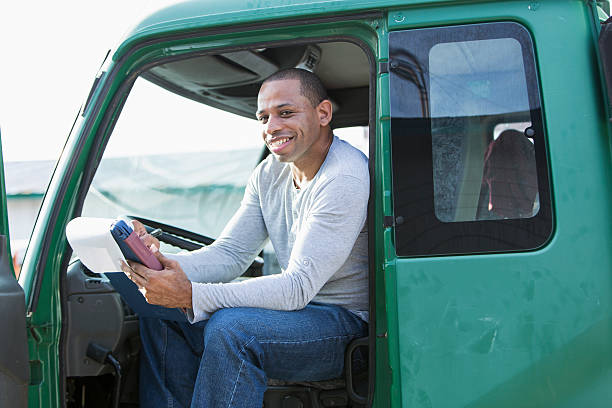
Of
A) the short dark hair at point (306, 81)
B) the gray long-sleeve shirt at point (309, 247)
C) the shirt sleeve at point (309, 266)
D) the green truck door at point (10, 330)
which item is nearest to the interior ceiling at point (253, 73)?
the short dark hair at point (306, 81)

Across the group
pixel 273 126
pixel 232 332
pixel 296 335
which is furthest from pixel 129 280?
pixel 273 126

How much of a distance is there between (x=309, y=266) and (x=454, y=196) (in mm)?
501

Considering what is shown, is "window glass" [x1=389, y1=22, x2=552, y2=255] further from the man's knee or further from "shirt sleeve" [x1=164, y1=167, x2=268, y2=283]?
"shirt sleeve" [x1=164, y1=167, x2=268, y2=283]

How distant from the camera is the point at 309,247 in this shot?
6.63ft

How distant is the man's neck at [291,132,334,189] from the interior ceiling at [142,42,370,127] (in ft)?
1.67

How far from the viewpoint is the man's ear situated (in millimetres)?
2377

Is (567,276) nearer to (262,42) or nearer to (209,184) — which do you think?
(262,42)

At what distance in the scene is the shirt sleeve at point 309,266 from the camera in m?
2.01

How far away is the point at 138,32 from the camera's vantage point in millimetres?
2107

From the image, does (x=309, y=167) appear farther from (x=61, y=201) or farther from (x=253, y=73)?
(x=61, y=201)

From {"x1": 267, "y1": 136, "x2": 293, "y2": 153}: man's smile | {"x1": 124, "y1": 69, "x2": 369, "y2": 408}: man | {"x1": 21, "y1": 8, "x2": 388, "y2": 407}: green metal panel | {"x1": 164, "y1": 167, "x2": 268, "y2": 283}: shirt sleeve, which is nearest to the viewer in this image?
{"x1": 124, "y1": 69, "x2": 369, "y2": 408}: man

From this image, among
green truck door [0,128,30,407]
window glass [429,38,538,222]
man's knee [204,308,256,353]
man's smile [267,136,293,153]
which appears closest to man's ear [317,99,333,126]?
man's smile [267,136,293,153]

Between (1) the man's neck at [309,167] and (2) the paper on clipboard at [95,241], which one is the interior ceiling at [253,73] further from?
(2) the paper on clipboard at [95,241]

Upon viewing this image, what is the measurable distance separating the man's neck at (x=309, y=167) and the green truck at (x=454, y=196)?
0.42 m
